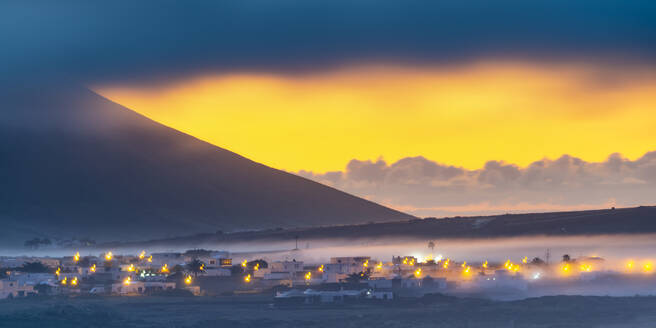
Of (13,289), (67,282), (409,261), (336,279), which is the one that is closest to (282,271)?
(336,279)

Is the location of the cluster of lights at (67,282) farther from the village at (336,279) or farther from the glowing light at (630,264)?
the glowing light at (630,264)

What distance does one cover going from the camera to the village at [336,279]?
283 feet

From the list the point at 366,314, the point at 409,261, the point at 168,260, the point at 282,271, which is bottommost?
the point at 366,314

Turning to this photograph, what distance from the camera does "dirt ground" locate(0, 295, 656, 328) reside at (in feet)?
213

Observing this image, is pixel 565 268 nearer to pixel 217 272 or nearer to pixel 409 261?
pixel 409 261

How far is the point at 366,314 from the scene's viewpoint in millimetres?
70562

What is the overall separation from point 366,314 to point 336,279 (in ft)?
94.1

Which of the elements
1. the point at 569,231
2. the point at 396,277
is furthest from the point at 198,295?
the point at 569,231

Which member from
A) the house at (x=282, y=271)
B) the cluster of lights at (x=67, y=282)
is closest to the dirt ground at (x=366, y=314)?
the cluster of lights at (x=67, y=282)

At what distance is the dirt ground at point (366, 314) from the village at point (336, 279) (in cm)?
539

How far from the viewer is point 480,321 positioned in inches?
2579

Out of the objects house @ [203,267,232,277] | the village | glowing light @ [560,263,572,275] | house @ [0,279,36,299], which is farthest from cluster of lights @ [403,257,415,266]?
house @ [0,279,36,299]

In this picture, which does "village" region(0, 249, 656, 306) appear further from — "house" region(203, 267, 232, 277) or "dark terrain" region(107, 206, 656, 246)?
"dark terrain" region(107, 206, 656, 246)

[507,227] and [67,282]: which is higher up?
[507,227]
